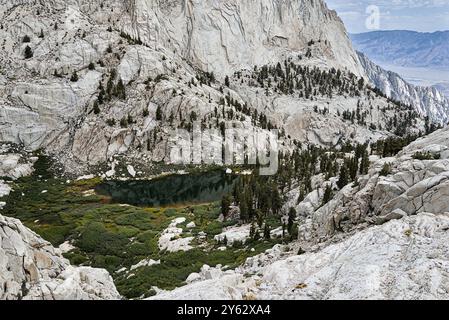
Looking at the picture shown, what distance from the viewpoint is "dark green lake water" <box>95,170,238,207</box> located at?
94562 millimetres

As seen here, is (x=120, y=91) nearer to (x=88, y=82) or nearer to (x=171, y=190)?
(x=88, y=82)

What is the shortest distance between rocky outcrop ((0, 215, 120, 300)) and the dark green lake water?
2347 inches

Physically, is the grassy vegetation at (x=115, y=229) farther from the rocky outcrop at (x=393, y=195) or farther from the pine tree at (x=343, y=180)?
the pine tree at (x=343, y=180)

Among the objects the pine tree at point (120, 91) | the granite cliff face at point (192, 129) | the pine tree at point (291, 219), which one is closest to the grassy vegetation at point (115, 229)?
the pine tree at point (291, 219)

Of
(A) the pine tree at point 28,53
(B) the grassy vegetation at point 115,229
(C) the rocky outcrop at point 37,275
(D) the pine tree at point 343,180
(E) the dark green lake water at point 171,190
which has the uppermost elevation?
(A) the pine tree at point 28,53

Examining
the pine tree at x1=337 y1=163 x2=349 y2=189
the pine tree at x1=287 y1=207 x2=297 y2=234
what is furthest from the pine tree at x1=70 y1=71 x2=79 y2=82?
the pine tree at x1=337 y1=163 x2=349 y2=189

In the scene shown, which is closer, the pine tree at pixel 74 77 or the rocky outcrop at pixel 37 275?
the rocky outcrop at pixel 37 275

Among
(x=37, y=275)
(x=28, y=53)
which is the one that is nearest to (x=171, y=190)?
(x=37, y=275)

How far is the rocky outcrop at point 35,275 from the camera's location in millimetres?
25531

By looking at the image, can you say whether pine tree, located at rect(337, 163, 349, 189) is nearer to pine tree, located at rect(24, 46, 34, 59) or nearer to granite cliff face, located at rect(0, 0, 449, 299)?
granite cliff face, located at rect(0, 0, 449, 299)

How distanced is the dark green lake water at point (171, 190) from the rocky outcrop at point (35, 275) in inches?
2347

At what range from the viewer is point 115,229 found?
6994 centimetres

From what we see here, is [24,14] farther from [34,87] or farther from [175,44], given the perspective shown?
[175,44]

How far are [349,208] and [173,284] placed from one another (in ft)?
62.7
